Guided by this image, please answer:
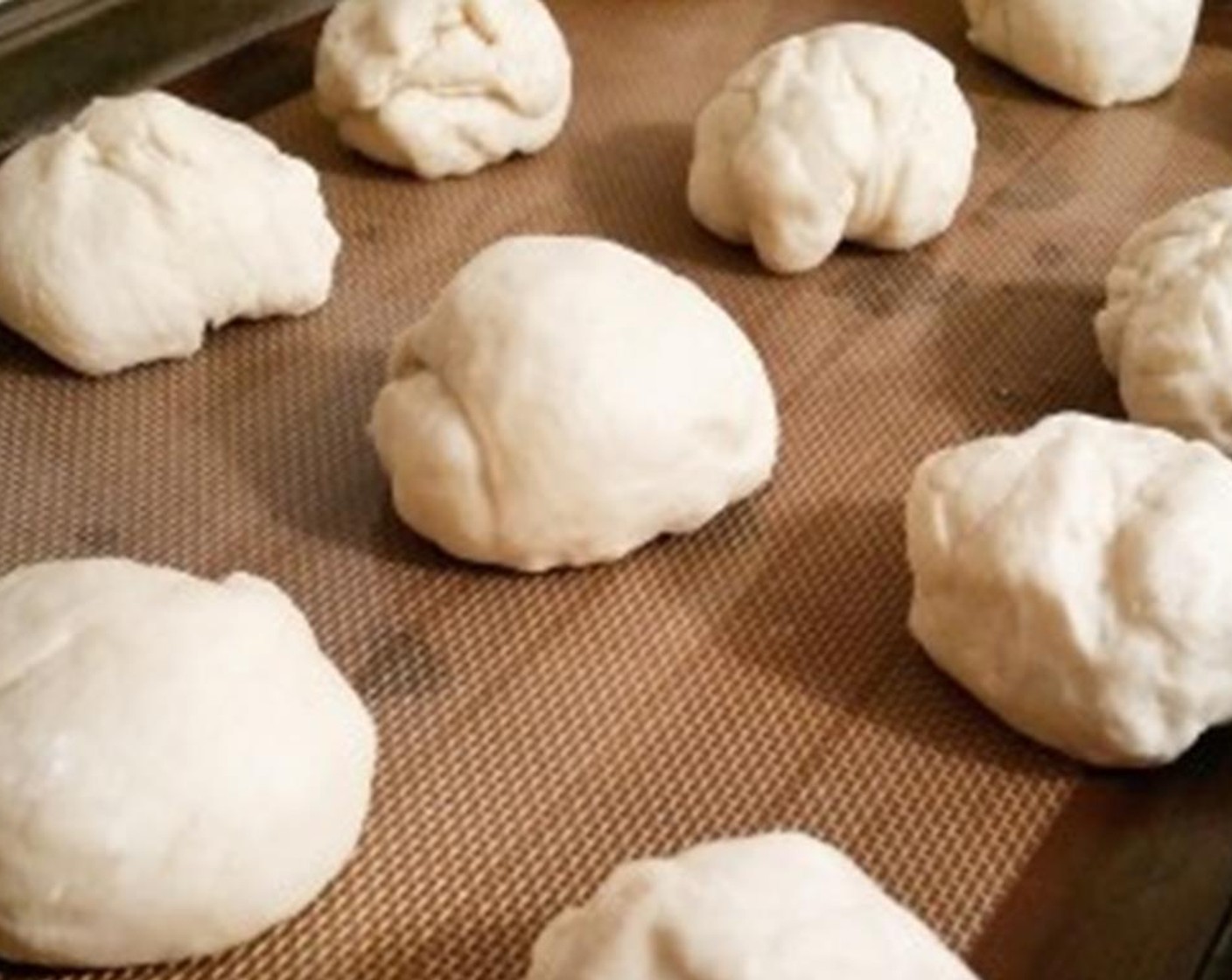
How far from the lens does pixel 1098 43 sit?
7.59ft

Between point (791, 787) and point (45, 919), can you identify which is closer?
point (45, 919)

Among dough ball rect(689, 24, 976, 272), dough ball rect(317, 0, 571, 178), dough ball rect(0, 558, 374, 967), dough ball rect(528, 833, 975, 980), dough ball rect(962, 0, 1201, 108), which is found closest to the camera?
dough ball rect(528, 833, 975, 980)

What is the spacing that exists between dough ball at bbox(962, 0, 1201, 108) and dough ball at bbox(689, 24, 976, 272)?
31cm

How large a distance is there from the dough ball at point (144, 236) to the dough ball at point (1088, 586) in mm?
775

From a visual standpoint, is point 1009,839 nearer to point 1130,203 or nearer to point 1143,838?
point 1143,838

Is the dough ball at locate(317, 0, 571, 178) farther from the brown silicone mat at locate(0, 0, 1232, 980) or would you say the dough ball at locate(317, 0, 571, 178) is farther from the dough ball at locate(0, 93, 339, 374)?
the dough ball at locate(0, 93, 339, 374)

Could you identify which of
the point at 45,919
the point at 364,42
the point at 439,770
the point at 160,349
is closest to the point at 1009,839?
the point at 439,770

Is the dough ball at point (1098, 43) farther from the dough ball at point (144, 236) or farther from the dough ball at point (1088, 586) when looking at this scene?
the dough ball at point (144, 236)

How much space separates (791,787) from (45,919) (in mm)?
602

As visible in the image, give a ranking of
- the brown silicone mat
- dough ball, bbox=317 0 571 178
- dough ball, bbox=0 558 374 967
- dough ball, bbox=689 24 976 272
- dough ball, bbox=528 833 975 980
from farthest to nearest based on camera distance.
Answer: dough ball, bbox=317 0 571 178 < dough ball, bbox=689 24 976 272 < the brown silicone mat < dough ball, bbox=0 558 374 967 < dough ball, bbox=528 833 975 980

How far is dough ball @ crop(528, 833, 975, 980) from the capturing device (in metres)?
1.13

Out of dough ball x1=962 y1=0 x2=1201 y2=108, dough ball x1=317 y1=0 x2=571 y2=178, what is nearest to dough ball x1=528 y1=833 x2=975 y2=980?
dough ball x1=317 y1=0 x2=571 y2=178

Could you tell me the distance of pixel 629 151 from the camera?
7.43 ft

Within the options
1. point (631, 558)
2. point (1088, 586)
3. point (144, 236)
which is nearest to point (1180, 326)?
point (1088, 586)
